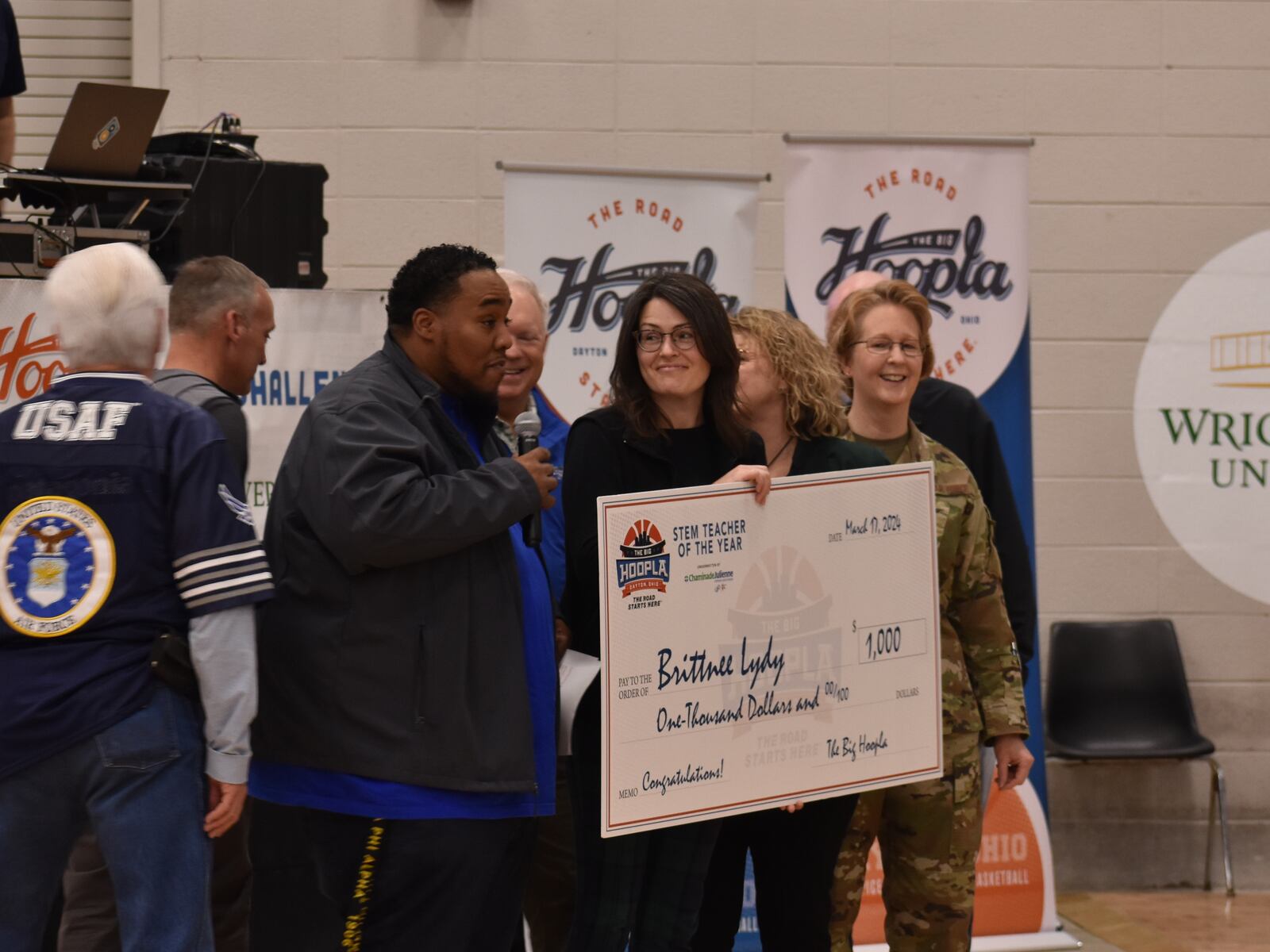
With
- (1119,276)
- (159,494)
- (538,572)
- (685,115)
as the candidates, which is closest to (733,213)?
(685,115)

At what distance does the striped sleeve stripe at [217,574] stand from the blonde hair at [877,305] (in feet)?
4.48

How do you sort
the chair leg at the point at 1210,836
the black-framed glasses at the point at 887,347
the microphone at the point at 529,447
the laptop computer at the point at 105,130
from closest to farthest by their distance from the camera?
the microphone at the point at 529,447, the black-framed glasses at the point at 887,347, the laptop computer at the point at 105,130, the chair leg at the point at 1210,836

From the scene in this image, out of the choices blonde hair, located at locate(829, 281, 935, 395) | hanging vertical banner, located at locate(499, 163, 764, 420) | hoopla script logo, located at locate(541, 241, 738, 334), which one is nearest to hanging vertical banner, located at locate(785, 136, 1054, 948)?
hanging vertical banner, located at locate(499, 163, 764, 420)

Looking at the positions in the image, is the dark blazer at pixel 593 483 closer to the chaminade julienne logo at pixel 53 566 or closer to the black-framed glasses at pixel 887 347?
the black-framed glasses at pixel 887 347

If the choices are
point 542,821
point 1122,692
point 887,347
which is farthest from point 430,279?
point 1122,692

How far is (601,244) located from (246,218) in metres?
0.98

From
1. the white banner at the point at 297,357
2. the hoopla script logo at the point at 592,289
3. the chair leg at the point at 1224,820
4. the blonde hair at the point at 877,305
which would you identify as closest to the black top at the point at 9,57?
the white banner at the point at 297,357

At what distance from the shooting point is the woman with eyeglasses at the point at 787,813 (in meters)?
2.37

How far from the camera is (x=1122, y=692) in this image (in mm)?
4598

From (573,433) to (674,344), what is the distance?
0.23m

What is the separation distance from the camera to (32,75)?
4.68 meters

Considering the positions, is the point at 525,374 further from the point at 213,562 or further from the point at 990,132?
the point at 990,132

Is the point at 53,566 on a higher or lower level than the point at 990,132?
lower

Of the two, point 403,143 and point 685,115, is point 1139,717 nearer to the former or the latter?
point 685,115
